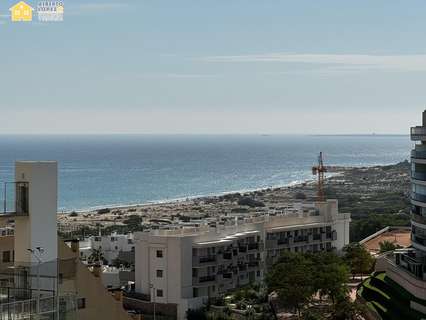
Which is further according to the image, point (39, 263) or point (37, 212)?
point (37, 212)

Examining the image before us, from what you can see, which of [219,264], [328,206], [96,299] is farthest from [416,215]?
[96,299]

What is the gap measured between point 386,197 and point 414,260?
4214 inches

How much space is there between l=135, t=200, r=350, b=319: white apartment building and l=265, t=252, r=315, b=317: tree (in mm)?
5092

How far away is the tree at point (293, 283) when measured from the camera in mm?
42938

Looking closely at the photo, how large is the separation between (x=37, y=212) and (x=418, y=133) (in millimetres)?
28454

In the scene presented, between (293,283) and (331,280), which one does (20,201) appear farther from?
(331,280)

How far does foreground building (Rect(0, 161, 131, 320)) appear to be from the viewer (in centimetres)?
1443

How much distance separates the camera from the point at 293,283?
142 ft

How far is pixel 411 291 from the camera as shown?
39344mm

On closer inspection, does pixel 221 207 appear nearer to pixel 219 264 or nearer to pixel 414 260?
pixel 219 264

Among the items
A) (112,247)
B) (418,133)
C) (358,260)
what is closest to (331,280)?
(418,133)

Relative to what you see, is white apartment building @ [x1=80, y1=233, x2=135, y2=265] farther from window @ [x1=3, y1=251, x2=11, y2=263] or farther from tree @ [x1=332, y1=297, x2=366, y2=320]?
window @ [x1=3, y1=251, x2=11, y2=263]

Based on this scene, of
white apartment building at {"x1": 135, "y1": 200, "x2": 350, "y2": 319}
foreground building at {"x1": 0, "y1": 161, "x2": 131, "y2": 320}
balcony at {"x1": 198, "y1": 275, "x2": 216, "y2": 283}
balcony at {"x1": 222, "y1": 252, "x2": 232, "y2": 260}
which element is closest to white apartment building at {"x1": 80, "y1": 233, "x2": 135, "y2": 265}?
white apartment building at {"x1": 135, "y1": 200, "x2": 350, "y2": 319}

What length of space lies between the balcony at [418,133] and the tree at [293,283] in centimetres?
926
